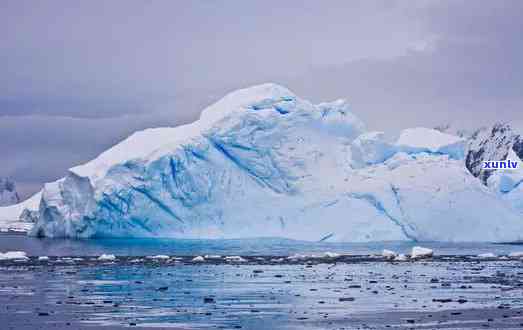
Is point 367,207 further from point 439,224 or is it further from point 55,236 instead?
point 55,236

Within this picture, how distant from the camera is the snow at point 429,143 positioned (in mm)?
53250

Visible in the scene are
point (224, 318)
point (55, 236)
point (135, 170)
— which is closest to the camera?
point (224, 318)

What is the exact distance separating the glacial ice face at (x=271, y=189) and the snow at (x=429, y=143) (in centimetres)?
101

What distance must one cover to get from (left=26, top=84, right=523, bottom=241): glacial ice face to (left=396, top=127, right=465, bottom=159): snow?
3.30 ft

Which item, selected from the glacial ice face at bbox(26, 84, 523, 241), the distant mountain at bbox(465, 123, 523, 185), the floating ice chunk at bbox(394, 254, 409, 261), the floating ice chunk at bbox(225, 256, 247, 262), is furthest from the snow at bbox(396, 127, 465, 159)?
the distant mountain at bbox(465, 123, 523, 185)

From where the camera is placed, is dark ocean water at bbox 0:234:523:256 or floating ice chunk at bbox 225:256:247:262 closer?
floating ice chunk at bbox 225:256:247:262

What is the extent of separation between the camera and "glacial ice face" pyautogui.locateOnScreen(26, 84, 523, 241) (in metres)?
48.8

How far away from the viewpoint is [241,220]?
1961 inches

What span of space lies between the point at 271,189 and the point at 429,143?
1016cm

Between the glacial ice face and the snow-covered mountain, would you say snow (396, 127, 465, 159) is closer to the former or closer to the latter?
the glacial ice face

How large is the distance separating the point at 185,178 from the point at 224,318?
31.3 metres

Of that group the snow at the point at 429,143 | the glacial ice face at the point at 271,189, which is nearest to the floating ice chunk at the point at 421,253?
the glacial ice face at the point at 271,189

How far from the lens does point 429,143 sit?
54.2 metres

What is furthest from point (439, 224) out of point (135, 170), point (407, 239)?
point (135, 170)
